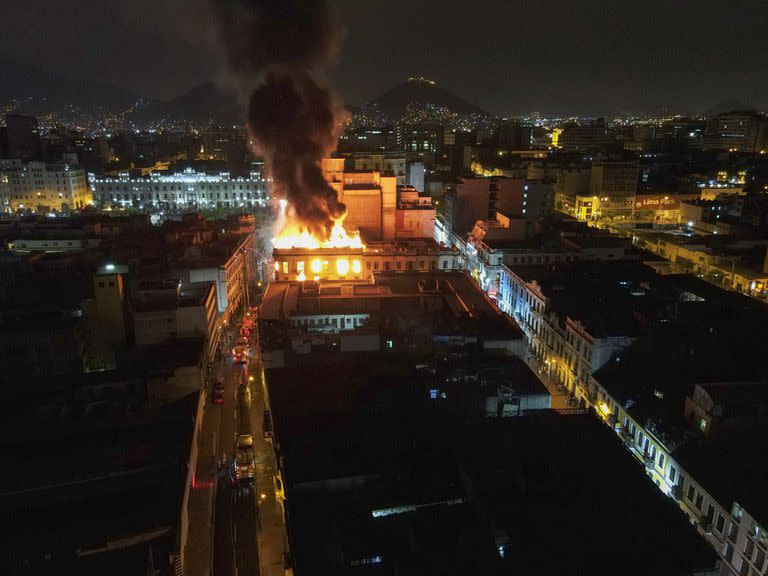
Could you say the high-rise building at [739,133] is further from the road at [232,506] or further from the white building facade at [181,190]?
the road at [232,506]

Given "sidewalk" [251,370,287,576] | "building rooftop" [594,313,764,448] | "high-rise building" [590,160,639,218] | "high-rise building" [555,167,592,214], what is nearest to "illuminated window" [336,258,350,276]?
"sidewalk" [251,370,287,576]

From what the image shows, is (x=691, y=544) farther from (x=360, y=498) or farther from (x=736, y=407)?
(x=360, y=498)

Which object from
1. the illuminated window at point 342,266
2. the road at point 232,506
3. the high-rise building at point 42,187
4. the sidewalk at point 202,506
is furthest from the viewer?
the high-rise building at point 42,187

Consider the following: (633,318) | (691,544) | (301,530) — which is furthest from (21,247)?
(691,544)

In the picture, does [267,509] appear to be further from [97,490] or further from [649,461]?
[649,461]

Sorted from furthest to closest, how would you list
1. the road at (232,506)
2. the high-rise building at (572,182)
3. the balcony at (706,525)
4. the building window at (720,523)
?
1. the high-rise building at (572,182)
2. the road at (232,506)
3. the balcony at (706,525)
4. the building window at (720,523)

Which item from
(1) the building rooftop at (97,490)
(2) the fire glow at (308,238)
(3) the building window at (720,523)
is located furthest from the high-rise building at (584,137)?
(1) the building rooftop at (97,490)

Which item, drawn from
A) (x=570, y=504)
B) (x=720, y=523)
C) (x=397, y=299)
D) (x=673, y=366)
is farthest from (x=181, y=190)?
(x=720, y=523)
